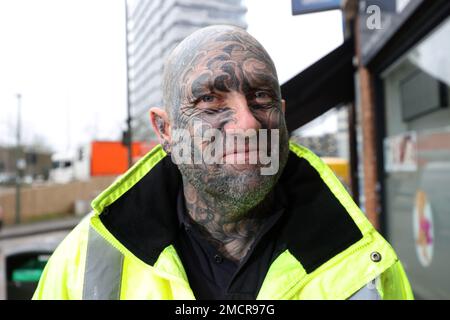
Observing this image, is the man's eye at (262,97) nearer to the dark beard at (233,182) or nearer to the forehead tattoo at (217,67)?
the forehead tattoo at (217,67)

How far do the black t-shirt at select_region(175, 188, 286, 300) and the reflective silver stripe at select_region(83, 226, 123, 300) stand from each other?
0.61 ft

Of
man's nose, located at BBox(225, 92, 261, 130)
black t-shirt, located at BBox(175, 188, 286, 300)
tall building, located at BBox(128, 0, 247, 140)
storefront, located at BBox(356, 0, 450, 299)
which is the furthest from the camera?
storefront, located at BBox(356, 0, 450, 299)

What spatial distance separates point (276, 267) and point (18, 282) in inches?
78.0

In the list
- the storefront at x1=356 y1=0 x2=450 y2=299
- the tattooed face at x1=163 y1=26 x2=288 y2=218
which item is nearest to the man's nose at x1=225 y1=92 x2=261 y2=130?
the tattooed face at x1=163 y1=26 x2=288 y2=218

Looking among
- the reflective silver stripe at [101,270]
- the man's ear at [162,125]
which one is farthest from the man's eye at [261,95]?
the reflective silver stripe at [101,270]

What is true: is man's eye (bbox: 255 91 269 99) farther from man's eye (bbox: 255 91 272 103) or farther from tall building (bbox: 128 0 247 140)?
tall building (bbox: 128 0 247 140)

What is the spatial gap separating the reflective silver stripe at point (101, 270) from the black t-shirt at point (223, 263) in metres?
0.18

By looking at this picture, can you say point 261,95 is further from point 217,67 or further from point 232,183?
point 232,183

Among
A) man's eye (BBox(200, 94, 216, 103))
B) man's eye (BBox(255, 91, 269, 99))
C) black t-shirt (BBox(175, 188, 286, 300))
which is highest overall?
man's eye (BBox(255, 91, 269, 99))

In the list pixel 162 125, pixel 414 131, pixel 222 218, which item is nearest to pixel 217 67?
pixel 162 125

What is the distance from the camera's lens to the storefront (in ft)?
9.13

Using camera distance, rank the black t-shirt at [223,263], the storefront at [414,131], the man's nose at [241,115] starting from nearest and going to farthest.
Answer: the man's nose at [241,115] < the black t-shirt at [223,263] < the storefront at [414,131]

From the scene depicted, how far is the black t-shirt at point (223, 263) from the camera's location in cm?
102

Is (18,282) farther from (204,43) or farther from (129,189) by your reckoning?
(204,43)
